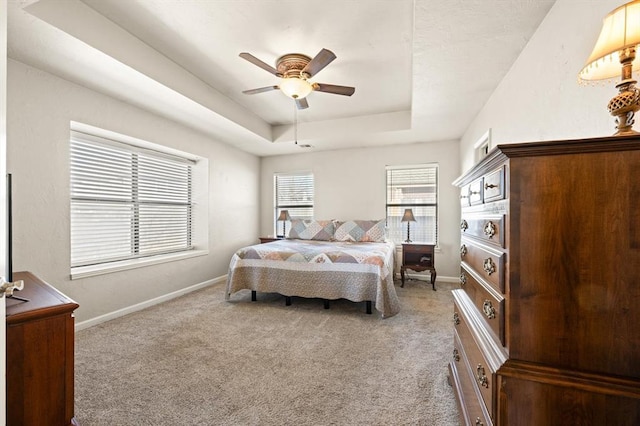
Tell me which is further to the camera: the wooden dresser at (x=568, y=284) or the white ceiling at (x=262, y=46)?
the white ceiling at (x=262, y=46)

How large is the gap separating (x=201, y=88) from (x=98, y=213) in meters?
1.84

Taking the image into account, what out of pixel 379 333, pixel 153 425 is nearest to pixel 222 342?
pixel 153 425

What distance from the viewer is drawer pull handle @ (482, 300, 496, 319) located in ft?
3.32

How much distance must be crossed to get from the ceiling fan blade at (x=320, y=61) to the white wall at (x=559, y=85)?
1.43m

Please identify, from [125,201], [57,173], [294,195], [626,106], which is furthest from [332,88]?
[294,195]

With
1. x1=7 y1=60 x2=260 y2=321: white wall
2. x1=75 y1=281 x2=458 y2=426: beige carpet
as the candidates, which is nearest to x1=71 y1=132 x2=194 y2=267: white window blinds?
x1=7 y1=60 x2=260 y2=321: white wall

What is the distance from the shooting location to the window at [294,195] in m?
5.54

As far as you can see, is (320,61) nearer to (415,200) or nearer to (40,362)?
(40,362)

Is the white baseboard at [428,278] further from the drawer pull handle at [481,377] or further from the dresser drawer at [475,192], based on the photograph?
the drawer pull handle at [481,377]

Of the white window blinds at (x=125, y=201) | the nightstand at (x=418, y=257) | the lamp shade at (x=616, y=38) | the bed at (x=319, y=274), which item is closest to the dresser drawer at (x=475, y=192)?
the lamp shade at (x=616, y=38)

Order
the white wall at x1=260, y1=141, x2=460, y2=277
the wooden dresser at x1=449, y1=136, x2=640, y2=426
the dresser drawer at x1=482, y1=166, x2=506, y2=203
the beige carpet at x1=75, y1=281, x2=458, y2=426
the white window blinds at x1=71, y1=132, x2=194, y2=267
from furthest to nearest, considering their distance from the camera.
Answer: the white wall at x1=260, y1=141, x2=460, y2=277, the white window blinds at x1=71, y1=132, x2=194, y2=267, the beige carpet at x1=75, y1=281, x2=458, y2=426, the dresser drawer at x1=482, y1=166, x2=506, y2=203, the wooden dresser at x1=449, y1=136, x2=640, y2=426

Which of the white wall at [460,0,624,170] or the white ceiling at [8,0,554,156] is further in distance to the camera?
the white ceiling at [8,0,554,156]

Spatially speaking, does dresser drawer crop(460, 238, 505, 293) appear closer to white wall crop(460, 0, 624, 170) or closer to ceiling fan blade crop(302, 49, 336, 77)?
white wall crop(460, 0, 624, 170)

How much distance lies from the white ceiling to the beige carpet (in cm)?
239
